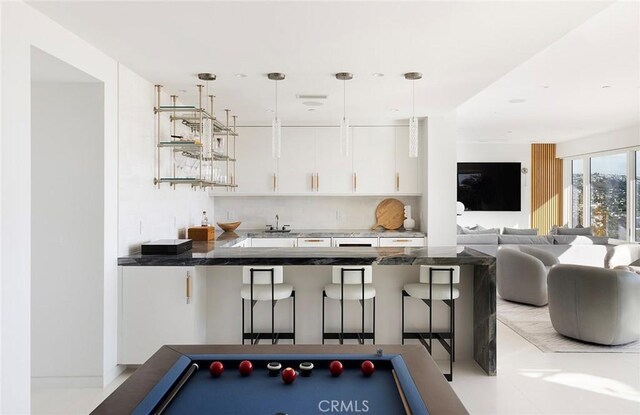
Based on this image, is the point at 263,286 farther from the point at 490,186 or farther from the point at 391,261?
the point at 490,186

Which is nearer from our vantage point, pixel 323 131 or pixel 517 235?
pixel 323 131

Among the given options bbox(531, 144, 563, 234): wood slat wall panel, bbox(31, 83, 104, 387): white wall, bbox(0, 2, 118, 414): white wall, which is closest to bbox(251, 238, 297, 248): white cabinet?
bbox(31, 83, 104, 387): white wall

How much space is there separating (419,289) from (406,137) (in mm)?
3344

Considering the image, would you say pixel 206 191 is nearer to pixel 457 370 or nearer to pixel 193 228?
pixel 193 228

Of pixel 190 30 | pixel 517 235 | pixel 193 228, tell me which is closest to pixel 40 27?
pixel 190 30

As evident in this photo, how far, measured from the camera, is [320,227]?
711 cm

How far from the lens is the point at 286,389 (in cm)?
169

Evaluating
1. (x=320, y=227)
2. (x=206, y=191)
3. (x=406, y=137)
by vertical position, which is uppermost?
(x=406, y=137)

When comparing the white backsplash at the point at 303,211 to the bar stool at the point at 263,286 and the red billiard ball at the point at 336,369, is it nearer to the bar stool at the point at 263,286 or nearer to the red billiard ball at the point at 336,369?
the bar stool at the point at 263,286

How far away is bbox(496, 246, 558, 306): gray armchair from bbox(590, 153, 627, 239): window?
3764 mm

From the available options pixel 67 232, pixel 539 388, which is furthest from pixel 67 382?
pixel 539 388

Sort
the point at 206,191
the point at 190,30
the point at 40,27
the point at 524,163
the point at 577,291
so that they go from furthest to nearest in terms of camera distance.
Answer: the point at 524,163, the point at 206,191, the point at 577,291, the point at 190,30, the point at 40,27

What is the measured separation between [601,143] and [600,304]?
597cm

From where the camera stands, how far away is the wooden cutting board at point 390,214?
696cm
